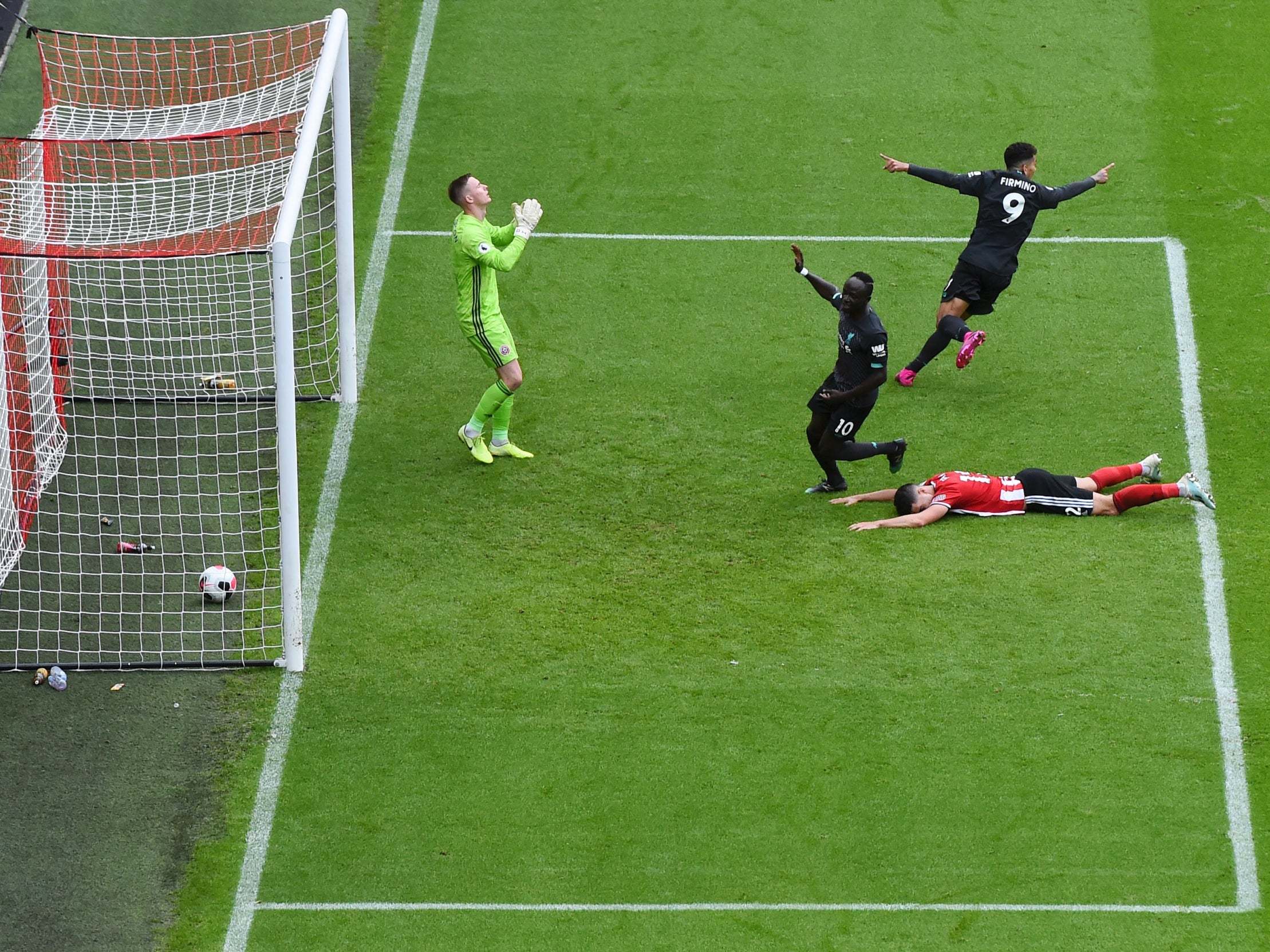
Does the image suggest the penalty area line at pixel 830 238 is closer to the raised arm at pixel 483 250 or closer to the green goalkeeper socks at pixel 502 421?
the green goalkeeper socks at pixel 502 421

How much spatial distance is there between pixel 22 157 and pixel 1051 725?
24.2ft

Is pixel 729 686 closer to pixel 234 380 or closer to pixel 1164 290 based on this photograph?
pixel 234 380

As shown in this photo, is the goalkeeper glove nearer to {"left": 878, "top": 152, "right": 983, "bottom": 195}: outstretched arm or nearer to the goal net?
the goal net

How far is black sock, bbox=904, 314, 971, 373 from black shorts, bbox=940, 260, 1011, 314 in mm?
163

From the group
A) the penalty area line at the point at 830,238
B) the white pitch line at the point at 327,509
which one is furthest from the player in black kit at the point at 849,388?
the white pitch line at the point at 327,509

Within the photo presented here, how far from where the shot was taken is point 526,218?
11.4 m

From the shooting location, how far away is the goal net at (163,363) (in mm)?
10719

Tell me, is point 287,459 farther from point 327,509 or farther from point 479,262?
point 479,262

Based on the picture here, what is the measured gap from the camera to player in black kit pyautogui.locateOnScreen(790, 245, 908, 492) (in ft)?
36.9

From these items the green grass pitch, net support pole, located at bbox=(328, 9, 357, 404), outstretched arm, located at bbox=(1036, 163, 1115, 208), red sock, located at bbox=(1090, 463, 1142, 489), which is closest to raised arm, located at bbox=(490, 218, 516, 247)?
net support pole, located at bbox=(328, 9, 357, 404)

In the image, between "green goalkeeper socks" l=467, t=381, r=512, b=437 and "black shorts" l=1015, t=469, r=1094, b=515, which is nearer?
"black shorts" l=1015, t=469, r=1094, b=515

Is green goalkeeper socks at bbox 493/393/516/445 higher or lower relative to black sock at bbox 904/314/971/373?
lower

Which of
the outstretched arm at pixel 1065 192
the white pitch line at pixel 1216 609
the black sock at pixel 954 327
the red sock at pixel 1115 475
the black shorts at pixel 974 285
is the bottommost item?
the white pitch line at pixel 1216 609

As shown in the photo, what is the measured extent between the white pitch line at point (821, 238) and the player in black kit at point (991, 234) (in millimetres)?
1614
